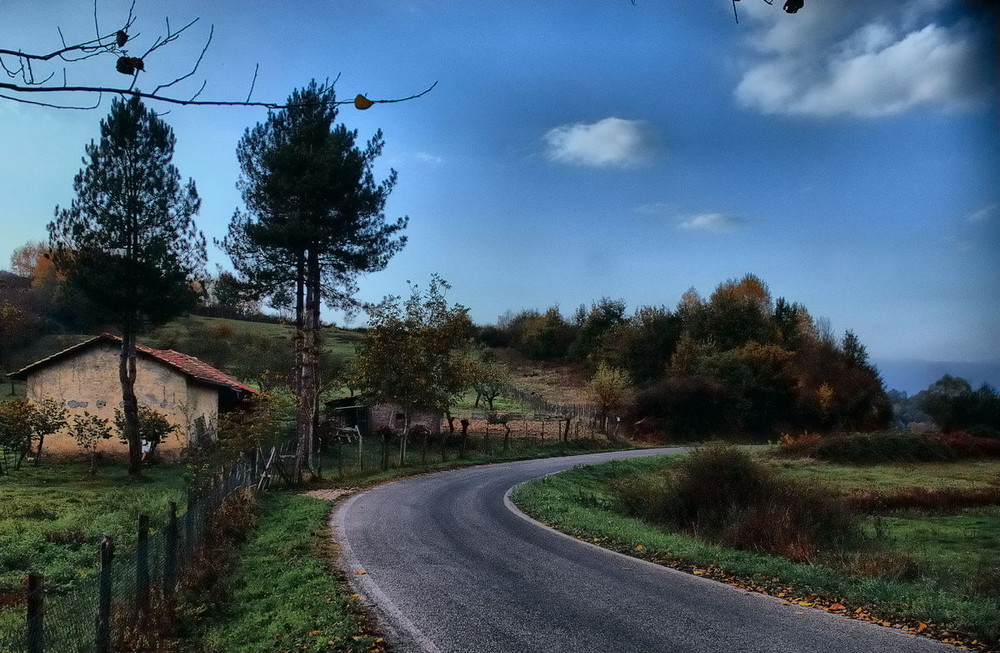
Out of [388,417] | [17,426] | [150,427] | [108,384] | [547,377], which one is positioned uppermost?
[547,377]

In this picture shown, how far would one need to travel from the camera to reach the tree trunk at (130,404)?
25375mm

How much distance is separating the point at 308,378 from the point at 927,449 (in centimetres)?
3301

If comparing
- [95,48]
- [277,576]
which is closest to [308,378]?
[277,576]

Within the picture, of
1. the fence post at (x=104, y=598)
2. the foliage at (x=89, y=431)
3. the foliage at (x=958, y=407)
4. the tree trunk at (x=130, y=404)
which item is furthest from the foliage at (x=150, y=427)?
the foliage at (x=958, y=407)

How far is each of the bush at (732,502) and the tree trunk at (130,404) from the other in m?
18.2

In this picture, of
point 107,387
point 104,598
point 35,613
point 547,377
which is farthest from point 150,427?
point 547,377

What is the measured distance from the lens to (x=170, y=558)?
7.97 m

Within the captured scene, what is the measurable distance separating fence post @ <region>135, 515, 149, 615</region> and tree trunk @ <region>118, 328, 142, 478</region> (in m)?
20.6

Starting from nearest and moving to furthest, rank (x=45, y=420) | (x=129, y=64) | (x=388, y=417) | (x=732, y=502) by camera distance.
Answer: (x=129, y=64) → (x=732, y=502) → (x=45, y=420) → (x=388, y=417)

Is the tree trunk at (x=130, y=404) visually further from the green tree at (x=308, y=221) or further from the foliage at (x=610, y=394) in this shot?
the foliage at (x=610, y=394)

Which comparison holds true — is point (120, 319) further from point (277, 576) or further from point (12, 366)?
point (12, 366)

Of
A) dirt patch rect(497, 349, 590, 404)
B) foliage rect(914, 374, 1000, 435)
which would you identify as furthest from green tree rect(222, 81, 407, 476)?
dirt patch rect(497, 349, 590, 404)

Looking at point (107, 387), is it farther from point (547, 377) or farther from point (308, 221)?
point (547, 377)

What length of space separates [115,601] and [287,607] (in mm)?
2181
